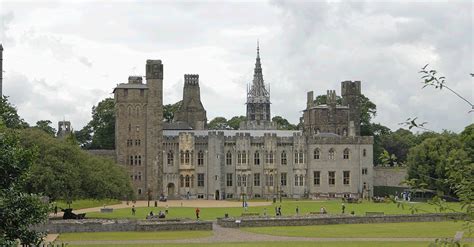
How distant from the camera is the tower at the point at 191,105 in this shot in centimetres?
12275

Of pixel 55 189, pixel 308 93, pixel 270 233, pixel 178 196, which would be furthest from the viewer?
pixel 308 93

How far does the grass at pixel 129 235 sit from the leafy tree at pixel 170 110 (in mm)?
87588

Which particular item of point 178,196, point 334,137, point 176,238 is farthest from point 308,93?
point 176,238

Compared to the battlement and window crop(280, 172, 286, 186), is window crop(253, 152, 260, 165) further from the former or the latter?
the battlement

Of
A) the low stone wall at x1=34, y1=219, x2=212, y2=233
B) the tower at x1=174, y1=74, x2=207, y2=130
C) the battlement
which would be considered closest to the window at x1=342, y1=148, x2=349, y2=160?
the tower at x1=174, y1=74, x2=207, y2=130

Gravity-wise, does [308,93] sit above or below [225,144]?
above

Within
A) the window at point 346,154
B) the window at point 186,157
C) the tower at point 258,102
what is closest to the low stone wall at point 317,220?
the window at point 186,157

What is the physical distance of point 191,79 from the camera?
411 ft

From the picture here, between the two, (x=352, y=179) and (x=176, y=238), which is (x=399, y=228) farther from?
(x=352, y=179)

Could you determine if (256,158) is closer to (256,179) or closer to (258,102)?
(256,179)

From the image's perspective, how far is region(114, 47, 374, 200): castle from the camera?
92.9 meters

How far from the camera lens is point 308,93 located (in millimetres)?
116062

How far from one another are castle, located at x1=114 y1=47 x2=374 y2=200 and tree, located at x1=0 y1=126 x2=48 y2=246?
7298 centimetres

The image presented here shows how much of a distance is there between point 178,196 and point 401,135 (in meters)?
53.0
